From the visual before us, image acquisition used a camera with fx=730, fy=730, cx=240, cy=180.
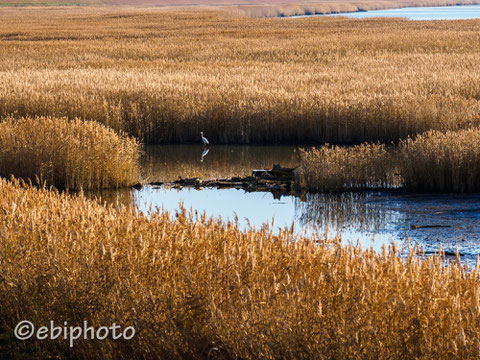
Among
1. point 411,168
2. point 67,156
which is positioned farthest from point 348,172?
point 67,156

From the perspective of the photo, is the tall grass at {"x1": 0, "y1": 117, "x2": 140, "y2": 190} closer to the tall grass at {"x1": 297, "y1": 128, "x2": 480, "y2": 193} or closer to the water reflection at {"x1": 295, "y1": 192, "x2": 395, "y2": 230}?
the tall grass at {"x1": 297, "y1": 128, "x2": 480, "y2": 193}

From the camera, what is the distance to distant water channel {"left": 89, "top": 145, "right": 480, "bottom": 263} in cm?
975

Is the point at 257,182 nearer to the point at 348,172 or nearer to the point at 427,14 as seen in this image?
the point at 348,172

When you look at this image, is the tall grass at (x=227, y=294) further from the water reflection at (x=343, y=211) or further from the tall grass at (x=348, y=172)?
the tall grass at (x=348, y=172)

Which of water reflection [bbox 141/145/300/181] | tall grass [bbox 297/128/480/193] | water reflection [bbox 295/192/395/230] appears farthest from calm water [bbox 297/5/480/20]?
water reflection [bbox 295/192/395/230]

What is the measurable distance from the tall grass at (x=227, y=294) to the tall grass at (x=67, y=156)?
6.88m

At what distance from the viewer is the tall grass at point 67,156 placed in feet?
44.5

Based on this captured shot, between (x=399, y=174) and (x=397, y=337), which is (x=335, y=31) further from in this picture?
(x=397, y=337)

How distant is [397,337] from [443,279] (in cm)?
102

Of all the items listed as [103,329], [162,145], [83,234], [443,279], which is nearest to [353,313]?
[443,279]

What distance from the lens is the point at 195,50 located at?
38.9 meters

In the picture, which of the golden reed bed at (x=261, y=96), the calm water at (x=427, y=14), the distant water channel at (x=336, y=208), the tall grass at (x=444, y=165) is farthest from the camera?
the calm water at (x=427, y=14)

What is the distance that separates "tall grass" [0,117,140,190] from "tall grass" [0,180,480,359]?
22.6ft

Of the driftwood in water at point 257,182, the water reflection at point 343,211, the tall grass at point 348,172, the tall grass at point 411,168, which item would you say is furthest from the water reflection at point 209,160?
the water reflection at point 343,211
